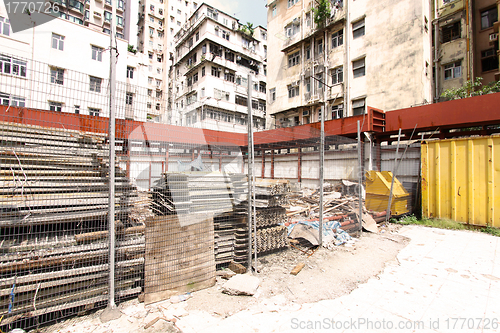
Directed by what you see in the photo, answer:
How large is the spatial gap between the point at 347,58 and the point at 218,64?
16168 millimetres

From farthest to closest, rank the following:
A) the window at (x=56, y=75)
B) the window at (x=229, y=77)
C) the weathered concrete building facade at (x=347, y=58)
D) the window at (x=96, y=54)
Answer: the window at (x=229, y=77) → the window at (x=96, y=54) → the weathered concrete building facade at (x=347, y=58) → the window at (x=56, y=75)

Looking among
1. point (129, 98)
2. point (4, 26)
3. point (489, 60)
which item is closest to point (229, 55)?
point (4, 26)

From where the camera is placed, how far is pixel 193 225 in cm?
341

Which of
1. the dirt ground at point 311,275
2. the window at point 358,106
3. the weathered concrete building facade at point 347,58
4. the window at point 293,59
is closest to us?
the dirt ground at point 311,275

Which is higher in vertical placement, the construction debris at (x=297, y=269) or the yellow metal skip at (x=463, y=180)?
the yellow metal skip at (x=463, y=180)

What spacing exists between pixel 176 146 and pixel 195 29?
105 feet

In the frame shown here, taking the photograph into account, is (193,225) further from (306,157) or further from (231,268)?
(306,157)

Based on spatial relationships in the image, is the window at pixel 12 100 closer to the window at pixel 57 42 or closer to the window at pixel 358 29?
the window at pixel 358 29

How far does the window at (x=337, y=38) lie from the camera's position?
62.5 feet

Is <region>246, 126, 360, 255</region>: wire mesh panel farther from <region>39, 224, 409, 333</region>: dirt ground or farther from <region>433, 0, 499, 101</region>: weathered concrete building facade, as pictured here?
<region>433, 0, 499, 101</region>: weathered concrete building facade

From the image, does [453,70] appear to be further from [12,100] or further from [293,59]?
[12,100]

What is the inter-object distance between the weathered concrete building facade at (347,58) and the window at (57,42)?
781 inches

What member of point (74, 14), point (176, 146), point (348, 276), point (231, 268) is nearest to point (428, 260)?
point (348, 276)

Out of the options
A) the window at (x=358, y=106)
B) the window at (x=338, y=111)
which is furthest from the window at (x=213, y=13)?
the window at (x=358, y=106)
